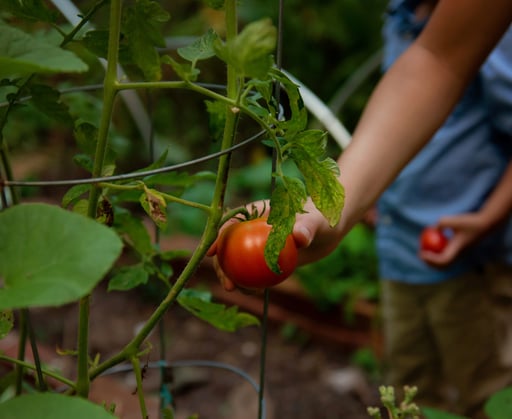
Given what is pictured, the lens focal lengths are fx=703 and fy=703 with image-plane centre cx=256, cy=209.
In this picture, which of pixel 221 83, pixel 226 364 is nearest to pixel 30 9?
pixel 226 364

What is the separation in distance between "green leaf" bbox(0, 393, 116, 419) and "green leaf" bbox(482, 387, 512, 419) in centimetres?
49

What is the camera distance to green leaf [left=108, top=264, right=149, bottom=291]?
796 millimetres

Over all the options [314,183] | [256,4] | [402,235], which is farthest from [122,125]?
[314,183]

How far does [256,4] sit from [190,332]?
63.2 inches

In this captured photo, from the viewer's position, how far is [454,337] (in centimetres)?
173

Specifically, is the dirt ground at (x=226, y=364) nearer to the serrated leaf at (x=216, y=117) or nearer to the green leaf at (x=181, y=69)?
the serrated leaf at (x=216, y=117)

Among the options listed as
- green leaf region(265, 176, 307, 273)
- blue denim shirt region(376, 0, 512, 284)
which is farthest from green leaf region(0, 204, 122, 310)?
blue denim shirt region(376, 0, 512, 284)

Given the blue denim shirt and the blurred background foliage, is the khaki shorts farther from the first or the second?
the blurred background foliage

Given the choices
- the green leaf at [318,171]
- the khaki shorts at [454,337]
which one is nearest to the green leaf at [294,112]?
the green leaf at [318,171]

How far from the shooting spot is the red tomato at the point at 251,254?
2.27 feet

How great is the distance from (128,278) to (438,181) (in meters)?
0.99

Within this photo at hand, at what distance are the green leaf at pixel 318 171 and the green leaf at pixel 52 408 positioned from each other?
0.27 meters

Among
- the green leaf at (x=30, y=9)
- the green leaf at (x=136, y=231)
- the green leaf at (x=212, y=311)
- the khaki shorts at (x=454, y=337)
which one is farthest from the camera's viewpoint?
the khaki shorts at (x=454, y=337)

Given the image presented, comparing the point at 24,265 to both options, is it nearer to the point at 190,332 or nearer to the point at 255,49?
the point at 255,49
